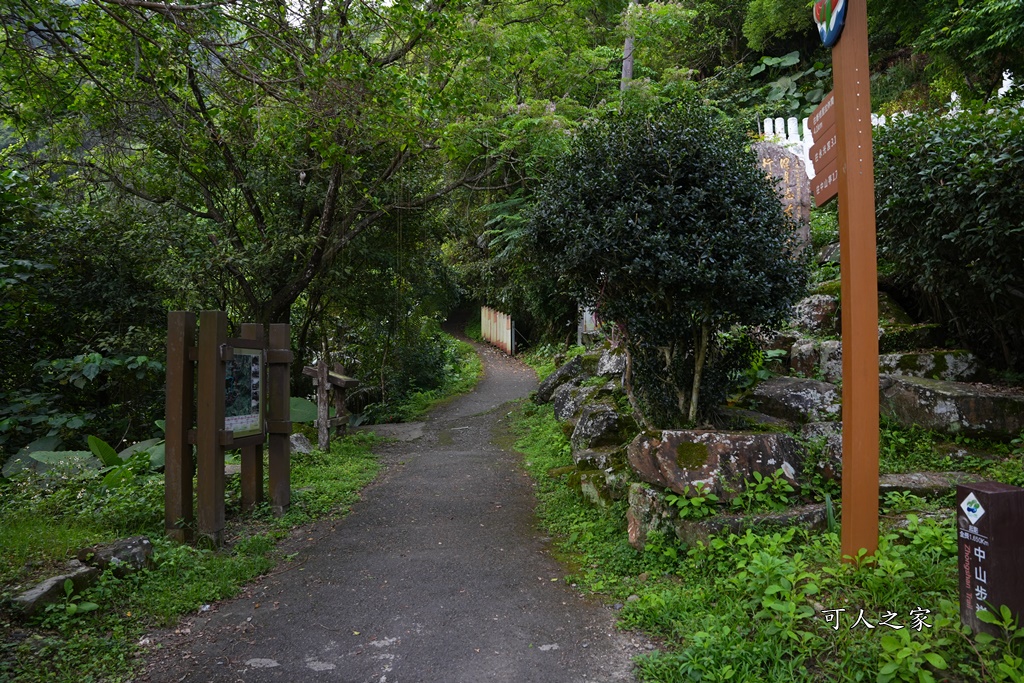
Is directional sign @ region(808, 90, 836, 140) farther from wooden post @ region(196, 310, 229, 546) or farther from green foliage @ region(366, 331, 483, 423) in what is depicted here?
green foliage @ region(366, 331, 483, 423)

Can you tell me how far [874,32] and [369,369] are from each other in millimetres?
17897

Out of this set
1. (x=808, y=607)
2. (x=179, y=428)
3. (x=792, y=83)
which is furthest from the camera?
(x=792, y=83)

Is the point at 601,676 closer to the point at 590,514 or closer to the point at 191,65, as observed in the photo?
the point at 590,514

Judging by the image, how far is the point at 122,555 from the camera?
4836 mm

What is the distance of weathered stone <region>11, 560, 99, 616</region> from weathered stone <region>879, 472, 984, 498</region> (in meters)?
5.79

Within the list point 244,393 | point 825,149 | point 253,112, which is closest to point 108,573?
point 244,393

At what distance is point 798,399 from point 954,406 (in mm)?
1347

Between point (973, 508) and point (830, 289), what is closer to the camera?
point (973, 508)

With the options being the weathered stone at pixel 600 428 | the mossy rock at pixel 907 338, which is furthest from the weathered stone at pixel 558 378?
the mossy rock at pixel 907 338

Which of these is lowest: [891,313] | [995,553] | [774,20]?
[995,553]

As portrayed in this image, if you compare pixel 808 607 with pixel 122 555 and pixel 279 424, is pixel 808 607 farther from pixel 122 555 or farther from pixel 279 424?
pixel 279 424

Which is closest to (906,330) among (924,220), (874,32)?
(924,220)

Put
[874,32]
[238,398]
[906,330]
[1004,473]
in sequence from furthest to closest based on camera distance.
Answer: [874,32], [906,330], [238,398], [1004,473]

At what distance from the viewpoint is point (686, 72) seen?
46.4 ft
